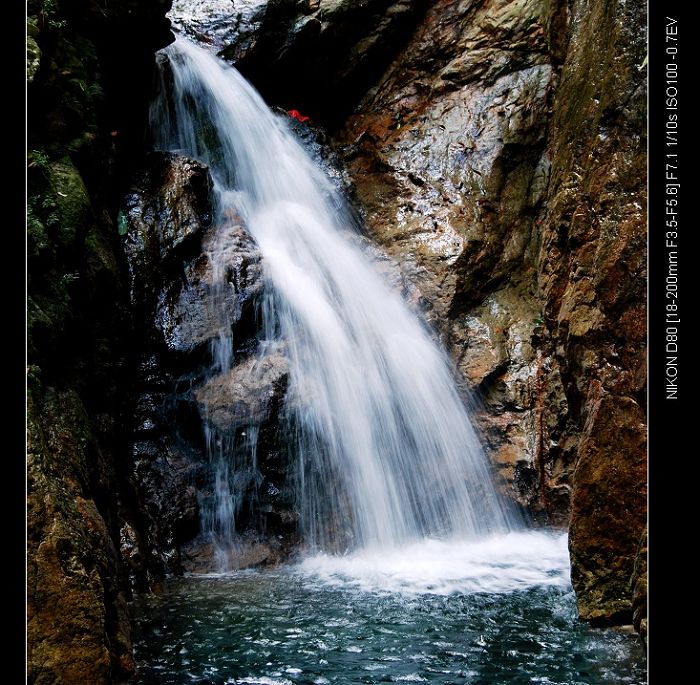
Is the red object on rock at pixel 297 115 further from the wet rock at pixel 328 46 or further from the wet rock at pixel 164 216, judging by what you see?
the wet rock at pixel 164 216

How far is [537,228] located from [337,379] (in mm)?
3509

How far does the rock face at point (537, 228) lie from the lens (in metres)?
4.70

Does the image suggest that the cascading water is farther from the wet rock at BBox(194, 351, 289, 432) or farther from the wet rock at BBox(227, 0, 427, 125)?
the wet rock at BBox(227, 0, 427, 125)

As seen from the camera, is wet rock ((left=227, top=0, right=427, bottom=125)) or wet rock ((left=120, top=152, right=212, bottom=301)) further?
wet rock ((left=227, top=0, right=427, bottom=125))

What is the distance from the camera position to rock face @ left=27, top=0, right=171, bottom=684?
356 cm

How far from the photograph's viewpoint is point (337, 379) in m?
7.67

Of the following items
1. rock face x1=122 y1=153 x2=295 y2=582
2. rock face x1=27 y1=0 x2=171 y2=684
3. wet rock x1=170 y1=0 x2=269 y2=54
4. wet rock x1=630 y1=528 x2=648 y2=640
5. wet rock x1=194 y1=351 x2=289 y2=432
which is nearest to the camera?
rock face x1=27 y1=0 x2=171 y2=684

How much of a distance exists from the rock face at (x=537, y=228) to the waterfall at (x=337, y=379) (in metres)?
0.49

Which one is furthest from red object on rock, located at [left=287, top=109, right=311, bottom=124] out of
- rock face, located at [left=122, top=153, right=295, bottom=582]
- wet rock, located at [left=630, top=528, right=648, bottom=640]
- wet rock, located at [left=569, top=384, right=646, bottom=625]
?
wet rock, located at [left=630, top=528, right=648, bottom=640]

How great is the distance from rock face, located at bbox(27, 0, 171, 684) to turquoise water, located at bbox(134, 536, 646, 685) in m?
0.61

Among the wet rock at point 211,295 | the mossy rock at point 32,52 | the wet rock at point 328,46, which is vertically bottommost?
the wet rock at point 211,295

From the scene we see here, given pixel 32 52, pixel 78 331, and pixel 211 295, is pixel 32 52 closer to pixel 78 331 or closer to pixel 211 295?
pixel 78 331

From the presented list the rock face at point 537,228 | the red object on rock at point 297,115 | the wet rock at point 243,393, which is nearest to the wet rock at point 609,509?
the rock face at point 537,228

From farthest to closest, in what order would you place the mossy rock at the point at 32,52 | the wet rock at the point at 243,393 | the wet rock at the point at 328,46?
1. the wet rock at the point at 328,46
2. the wet rock at the point at 243,393
3. the mossy rock at the point at 32,52
